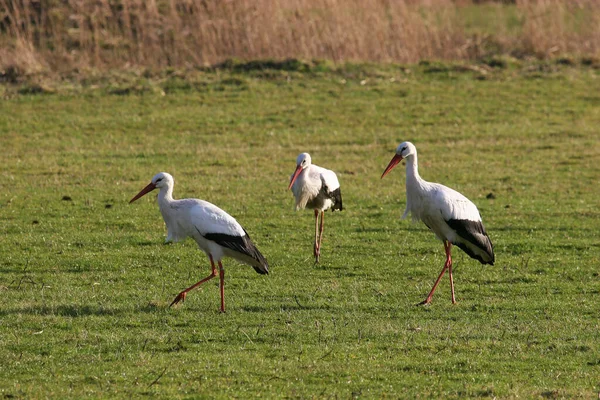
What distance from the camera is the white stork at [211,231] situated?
8.76m

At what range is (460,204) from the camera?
9.44 metres

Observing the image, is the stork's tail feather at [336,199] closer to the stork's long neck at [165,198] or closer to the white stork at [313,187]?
the white stork at [313,187]

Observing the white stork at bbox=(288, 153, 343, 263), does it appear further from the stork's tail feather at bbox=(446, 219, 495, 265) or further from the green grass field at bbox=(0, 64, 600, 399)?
the stork's tail feather at bbox=(446, 219, 495, 265)

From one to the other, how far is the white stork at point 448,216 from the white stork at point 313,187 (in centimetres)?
198

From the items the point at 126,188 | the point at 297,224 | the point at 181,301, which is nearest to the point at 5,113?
the point at 126,188

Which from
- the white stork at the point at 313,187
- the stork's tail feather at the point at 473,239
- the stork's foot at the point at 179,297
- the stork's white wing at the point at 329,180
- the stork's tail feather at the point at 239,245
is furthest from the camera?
the stork's white wing at the point at 329,180

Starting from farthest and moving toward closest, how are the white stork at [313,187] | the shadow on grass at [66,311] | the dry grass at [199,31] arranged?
the dry grass at [199,31], the white stork at [313,187], the shadow on grass at [66,311]

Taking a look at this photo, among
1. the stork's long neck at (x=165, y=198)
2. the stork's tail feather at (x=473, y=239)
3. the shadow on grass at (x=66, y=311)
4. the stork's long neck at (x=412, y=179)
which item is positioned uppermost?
the stork's long neck at (x=165, y=198)

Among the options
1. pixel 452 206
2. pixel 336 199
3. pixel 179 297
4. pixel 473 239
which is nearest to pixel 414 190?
pixel 452 206

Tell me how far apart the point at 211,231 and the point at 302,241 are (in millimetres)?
2786

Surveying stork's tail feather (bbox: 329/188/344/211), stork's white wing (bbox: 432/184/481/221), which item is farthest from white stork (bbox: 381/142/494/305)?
stork's tail feather (bbox: 329/188/344/211)

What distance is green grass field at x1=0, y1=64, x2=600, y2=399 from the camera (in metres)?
6.93

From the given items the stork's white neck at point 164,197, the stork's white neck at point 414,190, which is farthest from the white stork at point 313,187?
the stork's white neck at point 164,197

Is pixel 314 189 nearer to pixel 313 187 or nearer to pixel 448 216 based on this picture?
pixel 313 187
